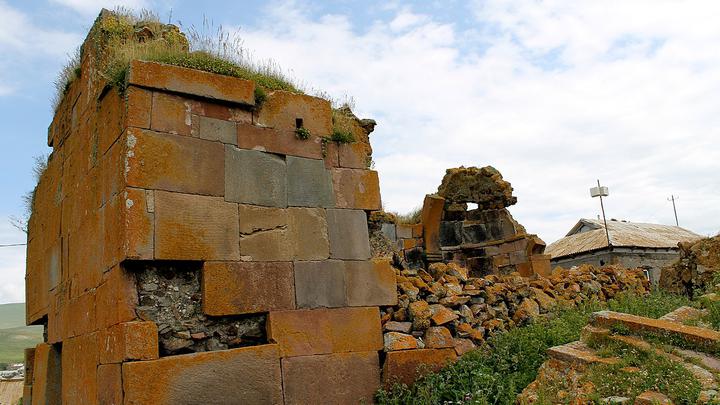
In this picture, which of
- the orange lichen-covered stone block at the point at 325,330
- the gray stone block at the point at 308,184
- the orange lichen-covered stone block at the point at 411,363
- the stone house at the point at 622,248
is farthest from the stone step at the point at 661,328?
the stone house at the point at 622,248

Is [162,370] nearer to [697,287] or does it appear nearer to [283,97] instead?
[283,97]

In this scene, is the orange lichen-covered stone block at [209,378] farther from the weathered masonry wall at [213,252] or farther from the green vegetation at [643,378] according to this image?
the green vegetation at [643,378]

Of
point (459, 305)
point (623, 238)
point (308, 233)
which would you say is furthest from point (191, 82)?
point (623, 238)

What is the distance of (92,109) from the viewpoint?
5.60 m

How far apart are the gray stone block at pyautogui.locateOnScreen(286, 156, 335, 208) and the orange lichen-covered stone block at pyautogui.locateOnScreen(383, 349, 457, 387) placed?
1532mm

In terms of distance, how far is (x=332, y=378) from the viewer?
16.5ft

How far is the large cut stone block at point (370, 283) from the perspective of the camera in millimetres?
5359

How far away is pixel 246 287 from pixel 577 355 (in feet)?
8.77

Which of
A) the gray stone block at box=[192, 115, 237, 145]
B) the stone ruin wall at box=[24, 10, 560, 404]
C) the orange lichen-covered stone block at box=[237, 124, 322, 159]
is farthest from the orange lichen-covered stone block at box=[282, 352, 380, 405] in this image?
the gray stone block at box=[192, 115, 237, 145]

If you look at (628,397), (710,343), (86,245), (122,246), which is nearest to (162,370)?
(122,246)

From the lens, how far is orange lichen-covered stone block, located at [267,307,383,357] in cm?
484

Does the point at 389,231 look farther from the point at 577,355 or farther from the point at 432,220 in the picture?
the point at 577,355

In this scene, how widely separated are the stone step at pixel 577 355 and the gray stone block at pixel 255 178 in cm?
260

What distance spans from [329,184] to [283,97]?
3.00ft
